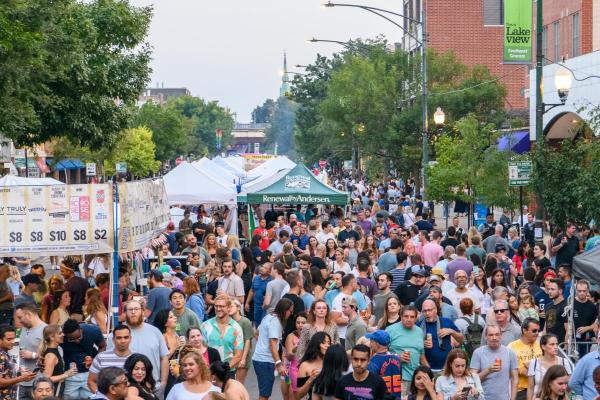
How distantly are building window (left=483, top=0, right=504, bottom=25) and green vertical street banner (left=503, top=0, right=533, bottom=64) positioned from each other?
4363 cm

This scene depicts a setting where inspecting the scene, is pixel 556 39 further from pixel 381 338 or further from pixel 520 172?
pixel 381 338

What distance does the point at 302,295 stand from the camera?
618 inches

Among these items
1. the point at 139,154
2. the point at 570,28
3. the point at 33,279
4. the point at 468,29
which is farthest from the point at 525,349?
the point at 139,154

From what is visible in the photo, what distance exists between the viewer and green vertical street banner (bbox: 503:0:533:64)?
33000 mm

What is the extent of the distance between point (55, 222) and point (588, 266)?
20.4 feet

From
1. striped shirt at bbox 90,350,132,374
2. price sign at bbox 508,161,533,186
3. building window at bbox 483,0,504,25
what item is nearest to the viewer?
striped shirt at bbox 90,350,132,374

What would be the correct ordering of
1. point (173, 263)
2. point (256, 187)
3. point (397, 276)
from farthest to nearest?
point (256, 187)
point (173, 263)
point (397, 276)

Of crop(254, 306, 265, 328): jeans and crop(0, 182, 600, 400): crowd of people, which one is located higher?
crop(0, 182, 600, 400): crowd of people

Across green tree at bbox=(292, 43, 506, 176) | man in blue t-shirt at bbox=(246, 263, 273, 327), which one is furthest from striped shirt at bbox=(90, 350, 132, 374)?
green tree at bbox=(292, 43, 506, 176)

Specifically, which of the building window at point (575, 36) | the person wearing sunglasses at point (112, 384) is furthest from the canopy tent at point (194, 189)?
the person wearing sunglasses at point (112, 384)

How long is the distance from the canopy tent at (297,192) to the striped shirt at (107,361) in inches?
739

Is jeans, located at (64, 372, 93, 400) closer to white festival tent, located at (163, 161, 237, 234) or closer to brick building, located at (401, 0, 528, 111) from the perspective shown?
white festival tent, located at (163, 161, 237, 234)

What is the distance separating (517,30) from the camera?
33.1 m

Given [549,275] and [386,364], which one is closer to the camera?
[386,364]
